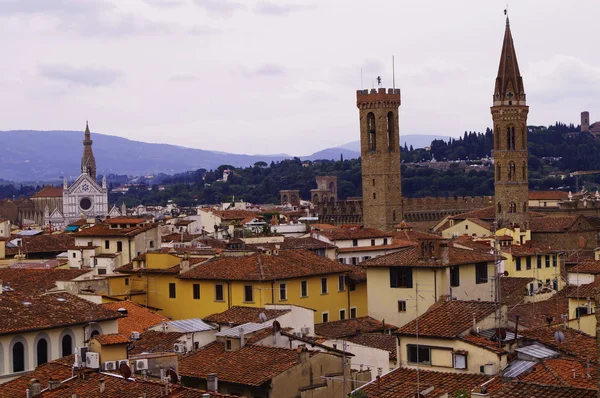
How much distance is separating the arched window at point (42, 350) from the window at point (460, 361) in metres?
7.71

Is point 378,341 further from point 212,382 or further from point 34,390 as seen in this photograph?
point 34,390

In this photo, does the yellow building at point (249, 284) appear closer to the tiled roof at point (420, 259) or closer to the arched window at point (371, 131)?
the tiled roof at point (420, 259)

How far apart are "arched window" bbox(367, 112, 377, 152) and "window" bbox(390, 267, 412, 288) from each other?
2343 inches

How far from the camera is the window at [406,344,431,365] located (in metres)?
18.4

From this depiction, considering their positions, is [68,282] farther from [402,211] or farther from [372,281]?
[402,211]

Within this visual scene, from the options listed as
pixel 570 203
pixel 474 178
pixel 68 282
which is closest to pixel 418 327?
pixel 68 282

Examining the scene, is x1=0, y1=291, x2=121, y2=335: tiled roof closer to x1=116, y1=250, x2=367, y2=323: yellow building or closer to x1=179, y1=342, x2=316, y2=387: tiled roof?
x1=179, y1=342, x2=316, y2=387: tiled roof

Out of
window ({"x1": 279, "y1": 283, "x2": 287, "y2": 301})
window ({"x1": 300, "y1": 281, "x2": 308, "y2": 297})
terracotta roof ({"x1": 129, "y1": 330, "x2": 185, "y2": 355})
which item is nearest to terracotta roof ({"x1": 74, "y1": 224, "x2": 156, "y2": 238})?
window ({"x1": 300, "y1": 281, "x2": 308, "y2": 297})

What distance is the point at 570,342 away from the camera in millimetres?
18562

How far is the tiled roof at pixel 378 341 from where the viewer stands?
75.1ft

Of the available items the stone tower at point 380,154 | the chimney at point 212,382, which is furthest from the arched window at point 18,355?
the stone tower at point 380,154

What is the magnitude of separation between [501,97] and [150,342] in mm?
63707

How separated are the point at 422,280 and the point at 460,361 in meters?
10.4

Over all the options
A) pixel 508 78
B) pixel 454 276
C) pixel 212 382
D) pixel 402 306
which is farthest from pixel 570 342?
pixel 508 78
